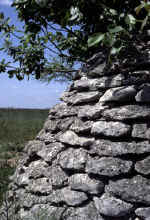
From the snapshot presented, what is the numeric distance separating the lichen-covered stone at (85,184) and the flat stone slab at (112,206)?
8 centimetres

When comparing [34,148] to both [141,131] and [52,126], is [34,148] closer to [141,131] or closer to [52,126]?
[52,126]

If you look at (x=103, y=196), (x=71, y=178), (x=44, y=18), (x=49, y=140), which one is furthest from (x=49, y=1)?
(x=103, y=196)

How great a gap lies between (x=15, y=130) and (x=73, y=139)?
7.04 meters

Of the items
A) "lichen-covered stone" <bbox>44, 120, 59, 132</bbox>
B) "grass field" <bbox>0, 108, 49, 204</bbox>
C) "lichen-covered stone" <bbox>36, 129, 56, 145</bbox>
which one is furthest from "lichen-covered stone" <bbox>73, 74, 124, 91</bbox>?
"grass field" <bbox>0, 108, 49, 204</bbox>

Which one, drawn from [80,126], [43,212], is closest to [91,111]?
[80,126]

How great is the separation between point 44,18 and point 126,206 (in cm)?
238

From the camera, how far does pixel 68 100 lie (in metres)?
3.08

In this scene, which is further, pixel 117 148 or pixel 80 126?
pixel 80 126

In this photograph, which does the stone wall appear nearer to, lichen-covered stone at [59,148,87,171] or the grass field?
lichen-covered stone at [59,148,87,171]

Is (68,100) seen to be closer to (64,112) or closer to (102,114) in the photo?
(64,112)

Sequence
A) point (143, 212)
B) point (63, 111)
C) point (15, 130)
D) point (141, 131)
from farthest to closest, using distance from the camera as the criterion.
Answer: point (15, 130)
point (63, 111)
point (141, 131)
point (143, 212)

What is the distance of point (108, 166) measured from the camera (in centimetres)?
243

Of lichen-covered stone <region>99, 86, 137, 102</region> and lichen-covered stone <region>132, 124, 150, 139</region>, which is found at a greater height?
lichen-covered stone <region>99, 86, 137, 102</region>

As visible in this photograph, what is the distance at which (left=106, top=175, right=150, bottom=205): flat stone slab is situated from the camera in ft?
7.48
